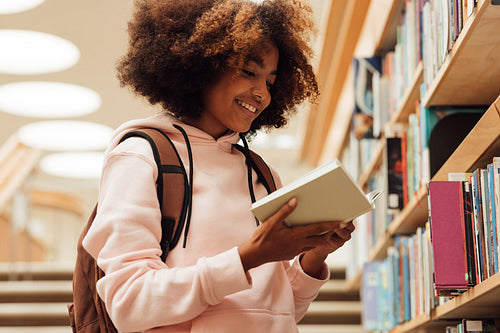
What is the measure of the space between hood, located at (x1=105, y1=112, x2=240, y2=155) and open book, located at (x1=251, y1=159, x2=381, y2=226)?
29cm

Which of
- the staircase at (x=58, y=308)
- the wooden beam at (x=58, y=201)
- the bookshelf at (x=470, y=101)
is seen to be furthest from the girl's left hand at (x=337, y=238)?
the wooden beam at (x=58, y=201)

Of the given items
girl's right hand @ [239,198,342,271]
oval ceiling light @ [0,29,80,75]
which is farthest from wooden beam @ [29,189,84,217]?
girl's right hand @ [239,198,342,271]

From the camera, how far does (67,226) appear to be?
36.2 ft

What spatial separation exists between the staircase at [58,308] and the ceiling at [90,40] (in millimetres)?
1558

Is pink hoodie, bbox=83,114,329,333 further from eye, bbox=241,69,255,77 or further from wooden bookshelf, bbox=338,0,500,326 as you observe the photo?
wooden bookshelf, bbox=338,0,500,326

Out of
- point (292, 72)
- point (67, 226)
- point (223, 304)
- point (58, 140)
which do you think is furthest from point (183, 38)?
point (67, 226)

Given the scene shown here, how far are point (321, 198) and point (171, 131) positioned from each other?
373 millimetres

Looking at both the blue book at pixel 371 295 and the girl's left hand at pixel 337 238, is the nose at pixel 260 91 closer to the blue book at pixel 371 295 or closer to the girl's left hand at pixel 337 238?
the girl's left hand at pixel 337 238

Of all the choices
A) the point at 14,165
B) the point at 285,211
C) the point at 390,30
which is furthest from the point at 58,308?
the point at 285,211

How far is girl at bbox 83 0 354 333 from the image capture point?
3.92 ft

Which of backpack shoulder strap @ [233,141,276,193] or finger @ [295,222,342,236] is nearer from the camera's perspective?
finger @ [295,222,342,236]

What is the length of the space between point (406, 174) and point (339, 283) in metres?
2.65

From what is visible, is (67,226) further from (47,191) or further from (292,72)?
(292,72)

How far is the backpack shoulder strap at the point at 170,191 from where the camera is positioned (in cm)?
129
